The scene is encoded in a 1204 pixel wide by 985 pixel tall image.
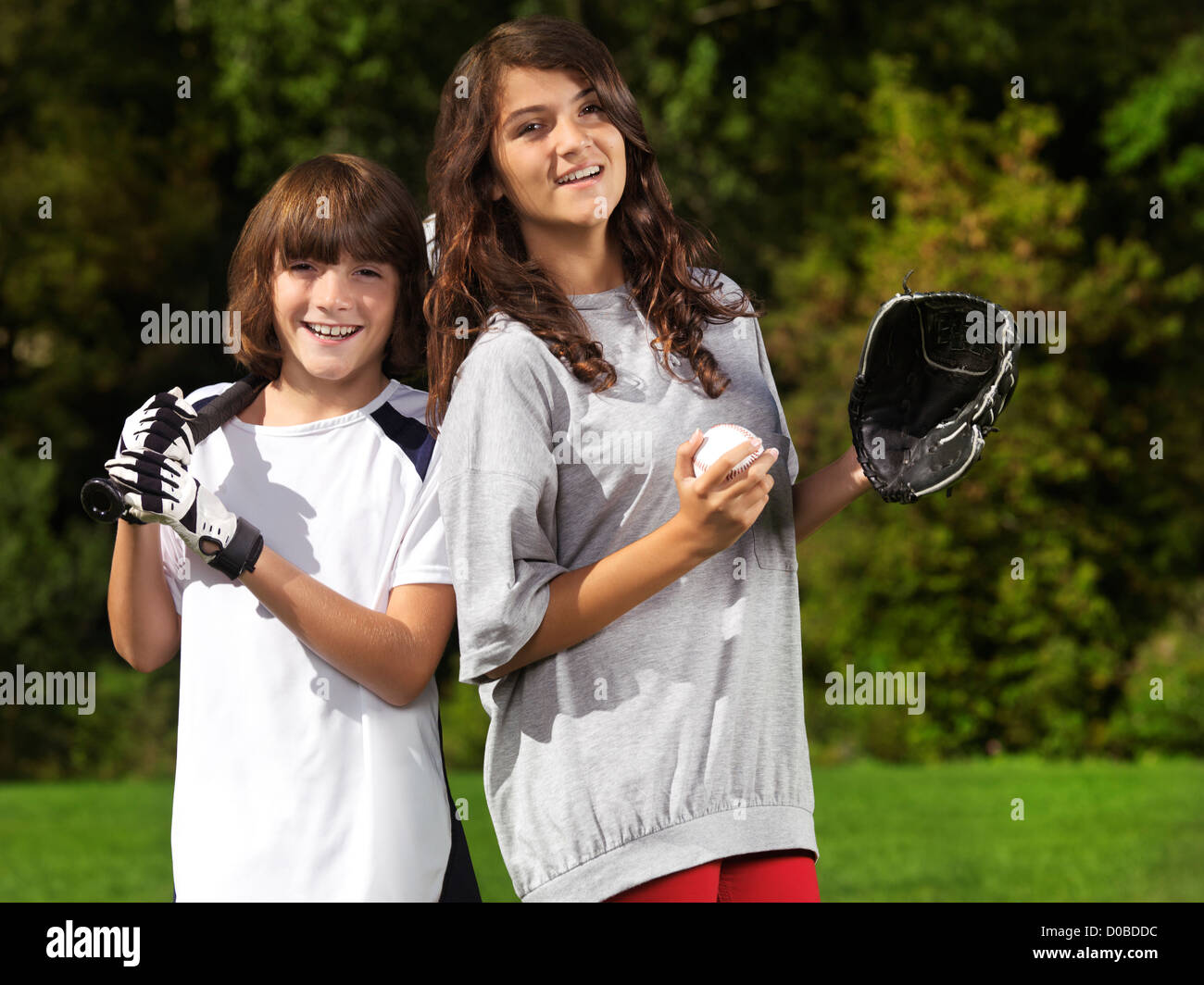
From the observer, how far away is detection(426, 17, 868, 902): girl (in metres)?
1.68

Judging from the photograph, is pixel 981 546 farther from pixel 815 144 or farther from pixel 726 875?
pixel 726 875

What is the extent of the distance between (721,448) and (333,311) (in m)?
0.65

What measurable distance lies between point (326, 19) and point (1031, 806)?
913 centimetres

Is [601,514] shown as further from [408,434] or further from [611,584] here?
[408,434]

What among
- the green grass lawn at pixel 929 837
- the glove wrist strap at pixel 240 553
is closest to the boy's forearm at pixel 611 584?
the glove wrist strap at pixel 240 553

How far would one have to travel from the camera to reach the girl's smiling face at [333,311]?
1961 mm

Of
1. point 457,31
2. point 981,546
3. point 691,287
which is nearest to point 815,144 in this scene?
point 457,31

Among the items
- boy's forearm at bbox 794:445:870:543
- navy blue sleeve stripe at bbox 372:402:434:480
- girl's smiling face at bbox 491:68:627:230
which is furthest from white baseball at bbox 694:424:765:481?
navy blue sleeve stripe at bbox 372:402:434:480

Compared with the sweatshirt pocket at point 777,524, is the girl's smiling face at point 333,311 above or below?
above

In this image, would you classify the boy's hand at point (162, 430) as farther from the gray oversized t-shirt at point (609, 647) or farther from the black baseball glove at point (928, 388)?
the black baseball glove at point (928, 388)

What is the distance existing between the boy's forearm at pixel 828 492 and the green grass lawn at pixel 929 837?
15.3 feet

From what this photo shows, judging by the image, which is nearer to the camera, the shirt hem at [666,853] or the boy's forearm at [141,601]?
the shirt hem at [666,853]

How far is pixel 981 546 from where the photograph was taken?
11.6m

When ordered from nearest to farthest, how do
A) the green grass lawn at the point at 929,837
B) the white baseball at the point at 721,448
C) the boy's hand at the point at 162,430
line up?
the white baseball at the point at 721,448 < the boy's hand at the point at 162,430 < the green grass lawn at the point at 929,837
